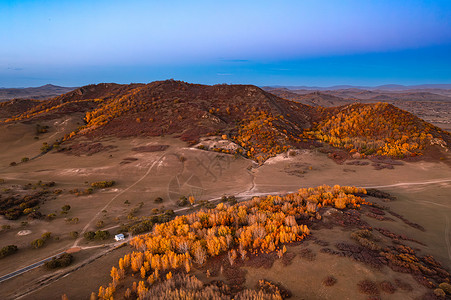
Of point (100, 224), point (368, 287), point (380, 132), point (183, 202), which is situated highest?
point (380, 132)

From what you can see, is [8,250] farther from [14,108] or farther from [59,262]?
[14,108]

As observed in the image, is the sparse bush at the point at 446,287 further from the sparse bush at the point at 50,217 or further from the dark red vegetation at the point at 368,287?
the sparse bush at the point at 50,217

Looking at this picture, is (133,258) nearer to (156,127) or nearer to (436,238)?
(436,238)

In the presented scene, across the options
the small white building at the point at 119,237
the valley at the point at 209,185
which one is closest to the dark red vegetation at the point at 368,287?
the valley at the point at 209,185

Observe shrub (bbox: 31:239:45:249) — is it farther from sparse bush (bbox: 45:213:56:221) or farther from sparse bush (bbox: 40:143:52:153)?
sparse bush (bbox: 40:143:52:153)

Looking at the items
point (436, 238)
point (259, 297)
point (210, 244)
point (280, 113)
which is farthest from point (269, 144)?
point (259, 297)

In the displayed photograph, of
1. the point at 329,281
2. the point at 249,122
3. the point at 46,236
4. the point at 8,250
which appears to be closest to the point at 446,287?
the point at 329,281
